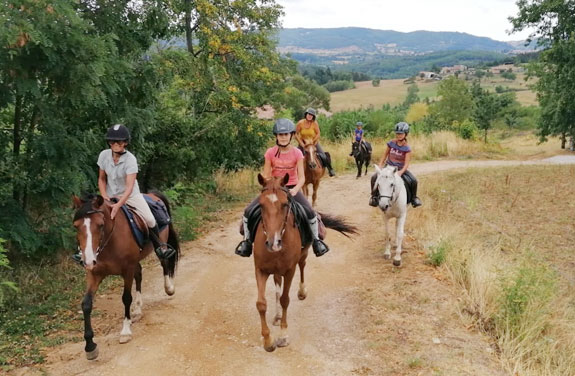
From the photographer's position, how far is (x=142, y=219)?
6527 mm

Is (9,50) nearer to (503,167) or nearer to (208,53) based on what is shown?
(208,53)

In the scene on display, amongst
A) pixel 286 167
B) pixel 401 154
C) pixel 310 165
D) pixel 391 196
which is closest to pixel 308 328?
pixel 286 167

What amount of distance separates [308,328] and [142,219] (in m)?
2.81

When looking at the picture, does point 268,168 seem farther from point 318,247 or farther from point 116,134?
point 116,134

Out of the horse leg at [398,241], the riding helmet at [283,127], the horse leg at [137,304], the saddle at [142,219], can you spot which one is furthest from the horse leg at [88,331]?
the horse leg at [398,241]

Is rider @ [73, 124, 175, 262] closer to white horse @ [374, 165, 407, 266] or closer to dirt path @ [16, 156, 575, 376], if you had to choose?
dirt path @ [16, 156, 575, 376]

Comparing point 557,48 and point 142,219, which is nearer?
point 142,219

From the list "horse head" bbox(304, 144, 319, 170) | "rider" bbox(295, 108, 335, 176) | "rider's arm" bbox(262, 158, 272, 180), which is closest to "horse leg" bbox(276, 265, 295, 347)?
"rider's arm" bbox(262, 158, 272, 180)

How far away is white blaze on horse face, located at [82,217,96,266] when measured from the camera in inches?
201

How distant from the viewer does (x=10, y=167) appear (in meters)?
7.51

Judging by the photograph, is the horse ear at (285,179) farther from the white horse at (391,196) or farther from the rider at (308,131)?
the rider at (308,131)

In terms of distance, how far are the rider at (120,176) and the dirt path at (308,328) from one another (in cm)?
148

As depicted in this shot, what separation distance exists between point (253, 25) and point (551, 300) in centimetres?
1401

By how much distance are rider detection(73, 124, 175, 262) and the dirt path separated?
1482 millimetres
